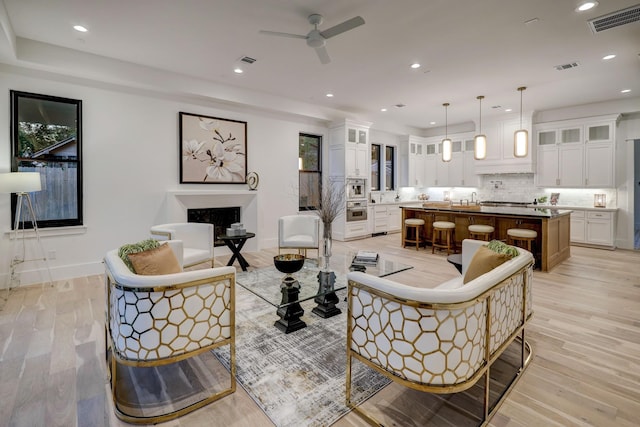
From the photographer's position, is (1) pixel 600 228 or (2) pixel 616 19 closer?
(2) pixel 616 19

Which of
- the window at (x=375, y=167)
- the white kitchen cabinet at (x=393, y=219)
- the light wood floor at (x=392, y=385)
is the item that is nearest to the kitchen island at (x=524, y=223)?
the light wood floor at (x=392, y=385)

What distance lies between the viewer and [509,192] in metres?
8.25

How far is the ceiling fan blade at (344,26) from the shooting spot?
9.66 feet

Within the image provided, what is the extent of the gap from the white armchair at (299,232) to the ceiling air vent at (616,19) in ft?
13.5

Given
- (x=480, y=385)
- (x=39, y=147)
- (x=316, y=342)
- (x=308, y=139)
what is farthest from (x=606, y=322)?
(x=39, y=147)

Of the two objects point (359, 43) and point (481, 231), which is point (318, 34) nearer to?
point (359, 43)

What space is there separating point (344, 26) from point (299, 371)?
10.2 feet

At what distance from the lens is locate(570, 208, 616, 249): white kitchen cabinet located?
252 inches

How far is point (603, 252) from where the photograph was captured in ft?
20.4

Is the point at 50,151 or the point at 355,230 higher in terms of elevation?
the point at 50,151

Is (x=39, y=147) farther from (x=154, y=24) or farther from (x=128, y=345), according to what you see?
(x=128, y=345)

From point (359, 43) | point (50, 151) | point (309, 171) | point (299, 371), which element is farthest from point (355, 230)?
point (50, 151)

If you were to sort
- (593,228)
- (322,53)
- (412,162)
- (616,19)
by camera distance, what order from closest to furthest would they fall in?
(616,19) → (322,53) → (593,228) → (412,162)

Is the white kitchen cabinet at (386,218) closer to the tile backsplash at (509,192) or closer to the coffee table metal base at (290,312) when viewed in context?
the tile backsplash at (509,192)
